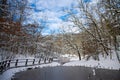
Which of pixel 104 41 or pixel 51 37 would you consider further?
pixel 51 37

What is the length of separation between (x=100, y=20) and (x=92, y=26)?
7.87 feet

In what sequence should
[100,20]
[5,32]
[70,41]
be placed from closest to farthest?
[5,32]
[100,20]
[70,41]

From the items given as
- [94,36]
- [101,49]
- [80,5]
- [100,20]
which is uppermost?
[80,5]

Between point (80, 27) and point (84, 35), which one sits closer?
point (80, 27)

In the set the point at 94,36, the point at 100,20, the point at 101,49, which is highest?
the point at 100,20

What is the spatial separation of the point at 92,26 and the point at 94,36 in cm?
187

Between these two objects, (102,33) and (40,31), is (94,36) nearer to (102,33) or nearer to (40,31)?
(102,33)

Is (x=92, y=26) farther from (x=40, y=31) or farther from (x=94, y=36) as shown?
(x=40, y=31)

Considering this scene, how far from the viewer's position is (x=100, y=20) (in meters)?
29.4

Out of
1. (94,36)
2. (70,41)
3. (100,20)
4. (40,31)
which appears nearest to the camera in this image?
(100,20)

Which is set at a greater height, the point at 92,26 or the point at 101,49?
the point at 92,26

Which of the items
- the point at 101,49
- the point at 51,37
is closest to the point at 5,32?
the point at 101,49

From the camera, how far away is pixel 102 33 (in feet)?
97.1

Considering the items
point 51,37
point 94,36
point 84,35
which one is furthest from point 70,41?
point 51,37
